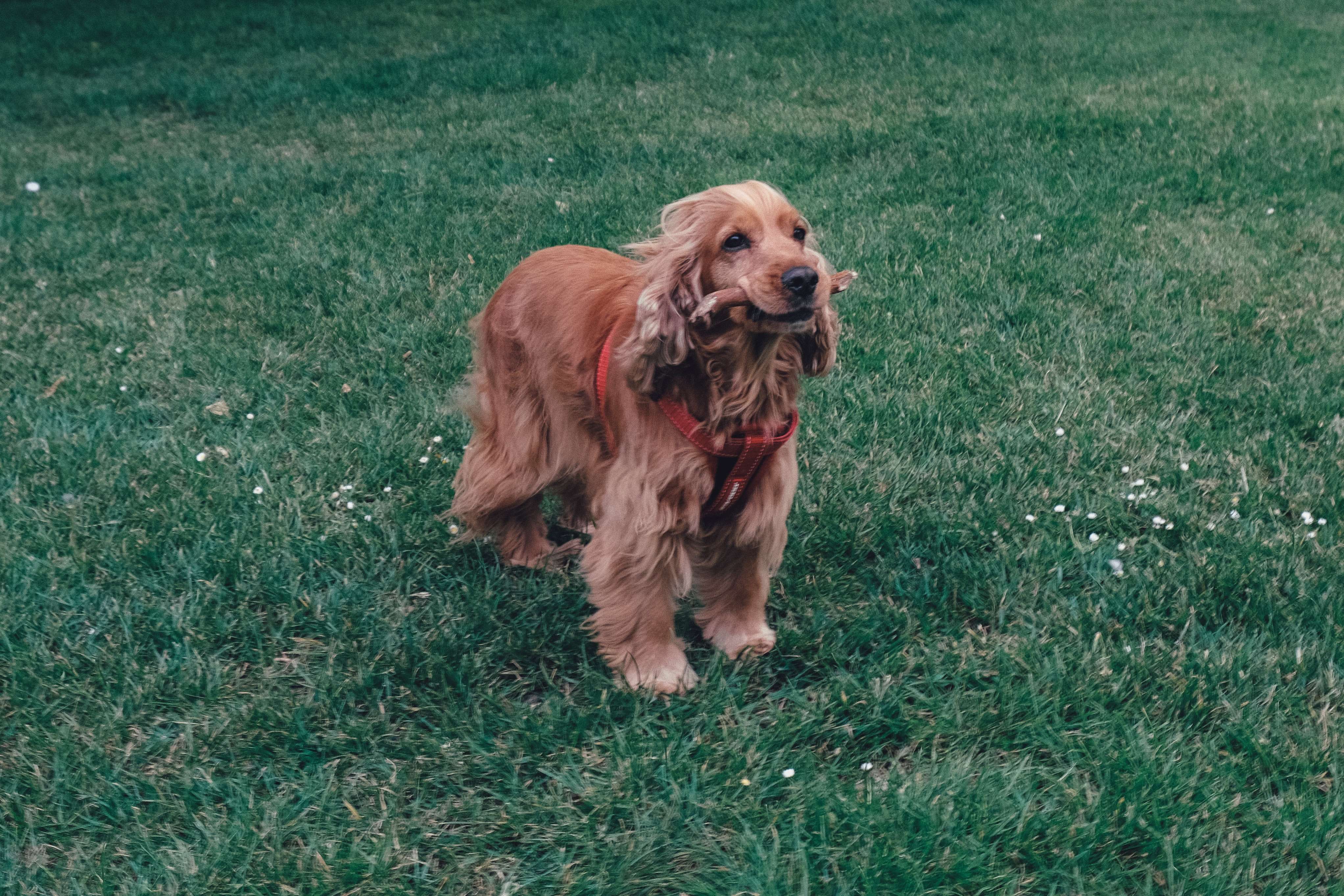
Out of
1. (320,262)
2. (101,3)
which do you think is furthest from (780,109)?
(101,3)

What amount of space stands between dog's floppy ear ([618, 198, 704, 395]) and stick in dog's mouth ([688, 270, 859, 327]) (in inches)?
1.4

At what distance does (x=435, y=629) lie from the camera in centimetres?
268

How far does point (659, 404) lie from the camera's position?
229 centimetres

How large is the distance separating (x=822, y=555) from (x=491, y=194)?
4003mm

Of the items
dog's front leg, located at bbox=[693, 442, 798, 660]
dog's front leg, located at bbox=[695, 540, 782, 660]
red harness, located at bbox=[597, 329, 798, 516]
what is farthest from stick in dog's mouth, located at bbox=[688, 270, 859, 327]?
dog's front leg, located at bbox=[695, 540, 782, 660]

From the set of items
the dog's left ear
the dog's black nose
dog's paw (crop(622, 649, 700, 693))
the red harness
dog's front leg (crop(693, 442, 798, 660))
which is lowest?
dog's paw (crop(622, 649, 700, 693))

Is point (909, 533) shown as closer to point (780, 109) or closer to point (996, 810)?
point (996, 810)

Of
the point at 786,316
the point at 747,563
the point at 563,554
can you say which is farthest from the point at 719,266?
the point at 563,554

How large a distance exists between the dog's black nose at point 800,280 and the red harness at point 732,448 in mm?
390

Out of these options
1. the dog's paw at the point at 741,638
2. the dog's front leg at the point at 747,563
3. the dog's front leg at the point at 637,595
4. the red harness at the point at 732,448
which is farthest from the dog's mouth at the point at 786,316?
the dog's paw at the point at 741,638

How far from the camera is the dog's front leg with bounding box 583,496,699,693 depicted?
7.88ft

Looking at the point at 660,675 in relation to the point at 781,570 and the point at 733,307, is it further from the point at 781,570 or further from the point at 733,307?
the point at 733,307

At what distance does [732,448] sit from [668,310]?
0.36 metres

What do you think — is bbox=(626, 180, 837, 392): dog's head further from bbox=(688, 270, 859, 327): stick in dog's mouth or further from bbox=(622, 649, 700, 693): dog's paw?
bbox=(622, 649, 700, 693): dog's paw
